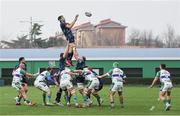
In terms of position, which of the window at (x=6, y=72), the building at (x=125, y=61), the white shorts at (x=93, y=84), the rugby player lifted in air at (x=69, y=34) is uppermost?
the rugby player lifted in air at (x=69, y=34)

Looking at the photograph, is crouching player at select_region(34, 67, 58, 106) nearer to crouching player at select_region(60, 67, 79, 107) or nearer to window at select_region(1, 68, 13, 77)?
crouching player at select_region(60, 67, 79, 107)

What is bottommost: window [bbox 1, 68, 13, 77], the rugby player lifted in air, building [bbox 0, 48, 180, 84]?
window [bbox 1, 68, 13, 77]

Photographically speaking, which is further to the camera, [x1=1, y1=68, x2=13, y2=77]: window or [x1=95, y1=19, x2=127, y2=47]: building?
[x1=95, y1=19, x2=127, y2=47]: building

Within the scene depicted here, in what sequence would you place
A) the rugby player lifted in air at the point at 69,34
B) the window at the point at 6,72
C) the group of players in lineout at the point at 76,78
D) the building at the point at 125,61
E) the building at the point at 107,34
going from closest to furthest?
the group of players in lineout at the point at 76,78 → the rugby player lifted in air at the point at 69,34 → the building at the point at 125,61 → the window at the point at 6,72 → the building at the point at 107,34

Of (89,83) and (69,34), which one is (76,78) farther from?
(69,34)

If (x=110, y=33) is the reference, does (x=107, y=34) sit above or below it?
below

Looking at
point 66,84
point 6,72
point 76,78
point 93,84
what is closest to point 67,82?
point 66,84

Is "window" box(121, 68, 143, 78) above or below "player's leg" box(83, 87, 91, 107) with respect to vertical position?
below

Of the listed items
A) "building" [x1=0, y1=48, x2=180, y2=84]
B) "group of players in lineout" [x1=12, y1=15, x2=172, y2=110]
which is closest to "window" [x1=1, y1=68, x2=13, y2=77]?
"building" [x1=0, y1=48, x2=180, y2=84]

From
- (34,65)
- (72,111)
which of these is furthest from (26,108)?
(34,65)

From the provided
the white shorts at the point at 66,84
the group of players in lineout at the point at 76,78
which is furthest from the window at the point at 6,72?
the white shorts at the point at 66,84

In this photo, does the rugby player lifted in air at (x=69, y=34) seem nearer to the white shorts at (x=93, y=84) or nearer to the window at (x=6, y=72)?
the white shorts at (x=93, y=84)

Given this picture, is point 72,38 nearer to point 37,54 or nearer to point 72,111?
point 72,111

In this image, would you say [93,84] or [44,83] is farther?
[44,83]
